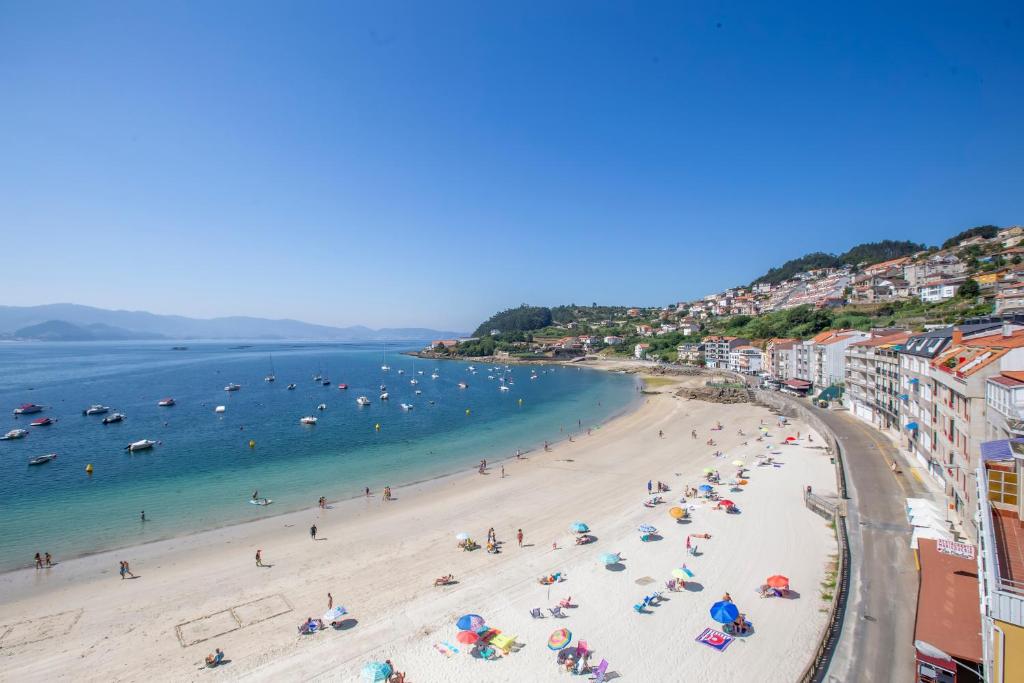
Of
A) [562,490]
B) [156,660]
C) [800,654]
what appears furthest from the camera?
[562,490]

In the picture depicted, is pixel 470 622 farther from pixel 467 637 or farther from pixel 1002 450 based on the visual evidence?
pixel 1002 450

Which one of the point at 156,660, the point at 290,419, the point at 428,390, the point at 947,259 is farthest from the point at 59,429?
the point at 947,259

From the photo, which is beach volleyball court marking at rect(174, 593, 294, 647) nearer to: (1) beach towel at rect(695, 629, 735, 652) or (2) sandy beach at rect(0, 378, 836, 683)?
(2) sandy beach at rect(0, 378, 836, 683)

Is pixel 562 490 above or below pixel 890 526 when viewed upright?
below

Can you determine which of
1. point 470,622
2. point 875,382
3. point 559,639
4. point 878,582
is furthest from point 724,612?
point 875,382

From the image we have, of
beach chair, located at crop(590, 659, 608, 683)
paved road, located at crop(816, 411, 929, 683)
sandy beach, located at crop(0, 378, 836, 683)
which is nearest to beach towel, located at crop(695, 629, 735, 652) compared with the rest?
sandy beach, located at crop(0, 378, 836, 683)

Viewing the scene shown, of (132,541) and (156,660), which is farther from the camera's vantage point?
(132,541)

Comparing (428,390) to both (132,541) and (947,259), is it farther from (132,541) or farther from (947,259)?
(947,259)
